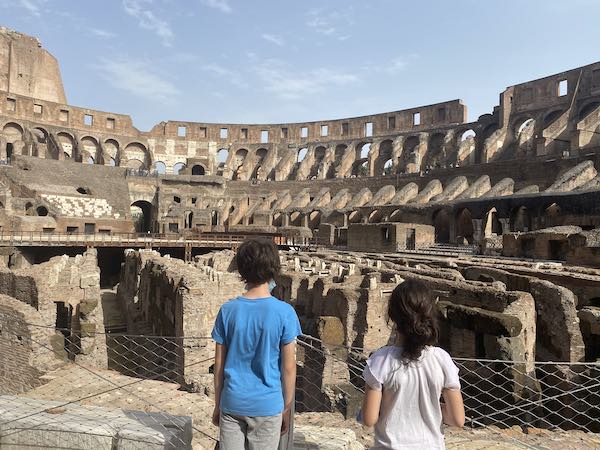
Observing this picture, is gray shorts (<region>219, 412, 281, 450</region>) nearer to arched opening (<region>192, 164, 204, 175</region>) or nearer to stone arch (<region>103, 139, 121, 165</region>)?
arched opening (<region>192, 164, 204, 175</region>)

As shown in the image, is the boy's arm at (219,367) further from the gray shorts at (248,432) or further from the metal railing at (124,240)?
the metal railing at (124,240)

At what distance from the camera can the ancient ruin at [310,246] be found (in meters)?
6.27

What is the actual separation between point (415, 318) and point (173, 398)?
3981 mm

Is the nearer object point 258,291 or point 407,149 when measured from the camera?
point 258,291

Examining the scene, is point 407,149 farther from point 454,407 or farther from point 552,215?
point 454,407

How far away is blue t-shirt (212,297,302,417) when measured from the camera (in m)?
2.41

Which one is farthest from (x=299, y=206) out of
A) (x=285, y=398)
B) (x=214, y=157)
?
(x=285, y=398)

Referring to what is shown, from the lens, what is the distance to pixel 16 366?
6445 mm

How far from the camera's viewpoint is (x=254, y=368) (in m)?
2.44

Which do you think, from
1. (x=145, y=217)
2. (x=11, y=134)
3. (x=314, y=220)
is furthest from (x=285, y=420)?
(x=11, y=134)

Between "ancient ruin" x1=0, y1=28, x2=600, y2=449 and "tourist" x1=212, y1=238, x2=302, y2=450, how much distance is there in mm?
826

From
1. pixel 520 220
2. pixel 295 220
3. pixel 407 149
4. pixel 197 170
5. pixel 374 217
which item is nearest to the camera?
pixel 520 220

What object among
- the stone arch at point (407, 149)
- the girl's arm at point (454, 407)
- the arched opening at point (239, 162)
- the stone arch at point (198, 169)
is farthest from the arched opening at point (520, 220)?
the stone arch at point (198, 169)

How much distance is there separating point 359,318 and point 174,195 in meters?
37.1
